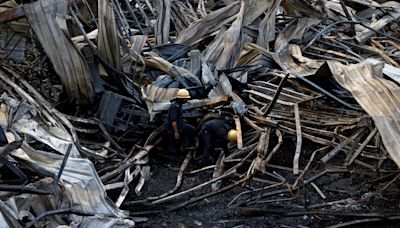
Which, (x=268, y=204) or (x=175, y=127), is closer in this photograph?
(x=268, y=204)

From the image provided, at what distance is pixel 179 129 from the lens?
7.04m

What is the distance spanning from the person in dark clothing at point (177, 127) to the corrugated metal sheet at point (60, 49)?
87cm

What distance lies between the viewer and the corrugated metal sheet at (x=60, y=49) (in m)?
7.03

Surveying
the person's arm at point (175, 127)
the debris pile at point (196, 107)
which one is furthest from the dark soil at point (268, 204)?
the person's arm at point (175, 127)

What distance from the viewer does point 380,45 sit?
28.3 feet

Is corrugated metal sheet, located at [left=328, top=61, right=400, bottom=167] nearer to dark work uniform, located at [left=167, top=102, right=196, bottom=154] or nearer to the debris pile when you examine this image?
the debris pile

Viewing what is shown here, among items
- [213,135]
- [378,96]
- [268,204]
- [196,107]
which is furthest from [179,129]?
[378,96]

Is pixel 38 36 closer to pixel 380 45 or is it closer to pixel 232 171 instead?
pixel 232 171

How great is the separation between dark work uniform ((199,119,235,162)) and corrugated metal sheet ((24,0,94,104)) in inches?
45.5

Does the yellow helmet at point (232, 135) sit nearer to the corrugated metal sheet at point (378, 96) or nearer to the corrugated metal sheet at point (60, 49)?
the corrugated metal sheet at point (378, 96)

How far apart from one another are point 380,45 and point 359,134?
91.3 inches

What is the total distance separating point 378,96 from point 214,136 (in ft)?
6.27

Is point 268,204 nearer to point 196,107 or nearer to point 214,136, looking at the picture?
point 214,136

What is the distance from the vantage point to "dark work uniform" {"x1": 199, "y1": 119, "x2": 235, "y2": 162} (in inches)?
277
